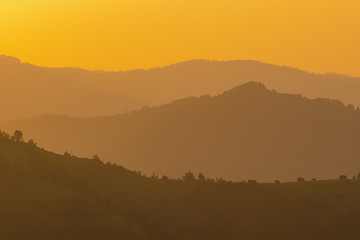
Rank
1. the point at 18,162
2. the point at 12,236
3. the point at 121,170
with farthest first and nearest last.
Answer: the point at 121,170
the point at 18,162
the point at 12,236

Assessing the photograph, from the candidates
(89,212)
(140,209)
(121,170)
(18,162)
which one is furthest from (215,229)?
(18,162)

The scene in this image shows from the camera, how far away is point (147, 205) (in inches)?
5610

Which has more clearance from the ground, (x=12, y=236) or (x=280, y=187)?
(x=280, y=187)

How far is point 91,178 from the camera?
15475 cm

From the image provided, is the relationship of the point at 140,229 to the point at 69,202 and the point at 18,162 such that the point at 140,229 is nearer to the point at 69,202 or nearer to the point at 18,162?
the point at 69,202

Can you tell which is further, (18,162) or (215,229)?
(18,162)

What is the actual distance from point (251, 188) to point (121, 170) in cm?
3040

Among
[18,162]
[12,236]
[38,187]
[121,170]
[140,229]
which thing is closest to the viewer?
[12,236]

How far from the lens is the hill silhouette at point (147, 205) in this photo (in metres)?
127

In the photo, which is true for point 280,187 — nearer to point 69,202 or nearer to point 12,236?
point 69,202

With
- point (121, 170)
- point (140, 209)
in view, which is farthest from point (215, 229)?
point (121, 170)

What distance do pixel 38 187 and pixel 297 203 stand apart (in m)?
52.4

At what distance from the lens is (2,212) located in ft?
414

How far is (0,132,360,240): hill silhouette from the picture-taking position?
127 m
